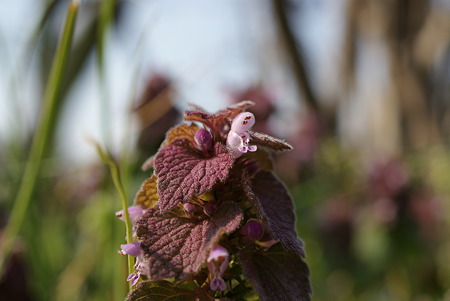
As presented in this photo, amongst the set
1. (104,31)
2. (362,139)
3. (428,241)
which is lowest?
(362,139)

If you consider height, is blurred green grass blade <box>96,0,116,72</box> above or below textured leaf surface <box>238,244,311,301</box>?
above

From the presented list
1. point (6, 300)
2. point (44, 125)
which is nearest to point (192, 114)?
point (44, 125)

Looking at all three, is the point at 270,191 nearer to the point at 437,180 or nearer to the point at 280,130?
the point at 280,130

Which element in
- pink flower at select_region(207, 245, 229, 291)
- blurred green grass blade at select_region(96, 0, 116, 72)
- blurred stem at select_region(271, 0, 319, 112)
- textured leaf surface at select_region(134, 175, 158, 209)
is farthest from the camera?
blurred stem at select_region(271, 0, 319, 112)

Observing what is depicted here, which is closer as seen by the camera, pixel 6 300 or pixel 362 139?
pixel 6 300

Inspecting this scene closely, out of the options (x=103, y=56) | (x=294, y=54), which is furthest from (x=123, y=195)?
(x=294, y=54)

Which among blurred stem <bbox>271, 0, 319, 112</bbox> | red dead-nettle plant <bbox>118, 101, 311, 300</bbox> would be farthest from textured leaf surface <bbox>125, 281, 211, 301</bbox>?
blurred stem <bbox>271, 0, 319, 112</bbox>

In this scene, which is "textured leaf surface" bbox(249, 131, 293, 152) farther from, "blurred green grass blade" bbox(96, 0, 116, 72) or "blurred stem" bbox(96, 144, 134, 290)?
"blurred green grass blade" bbox(96, 0, 116, 72)
